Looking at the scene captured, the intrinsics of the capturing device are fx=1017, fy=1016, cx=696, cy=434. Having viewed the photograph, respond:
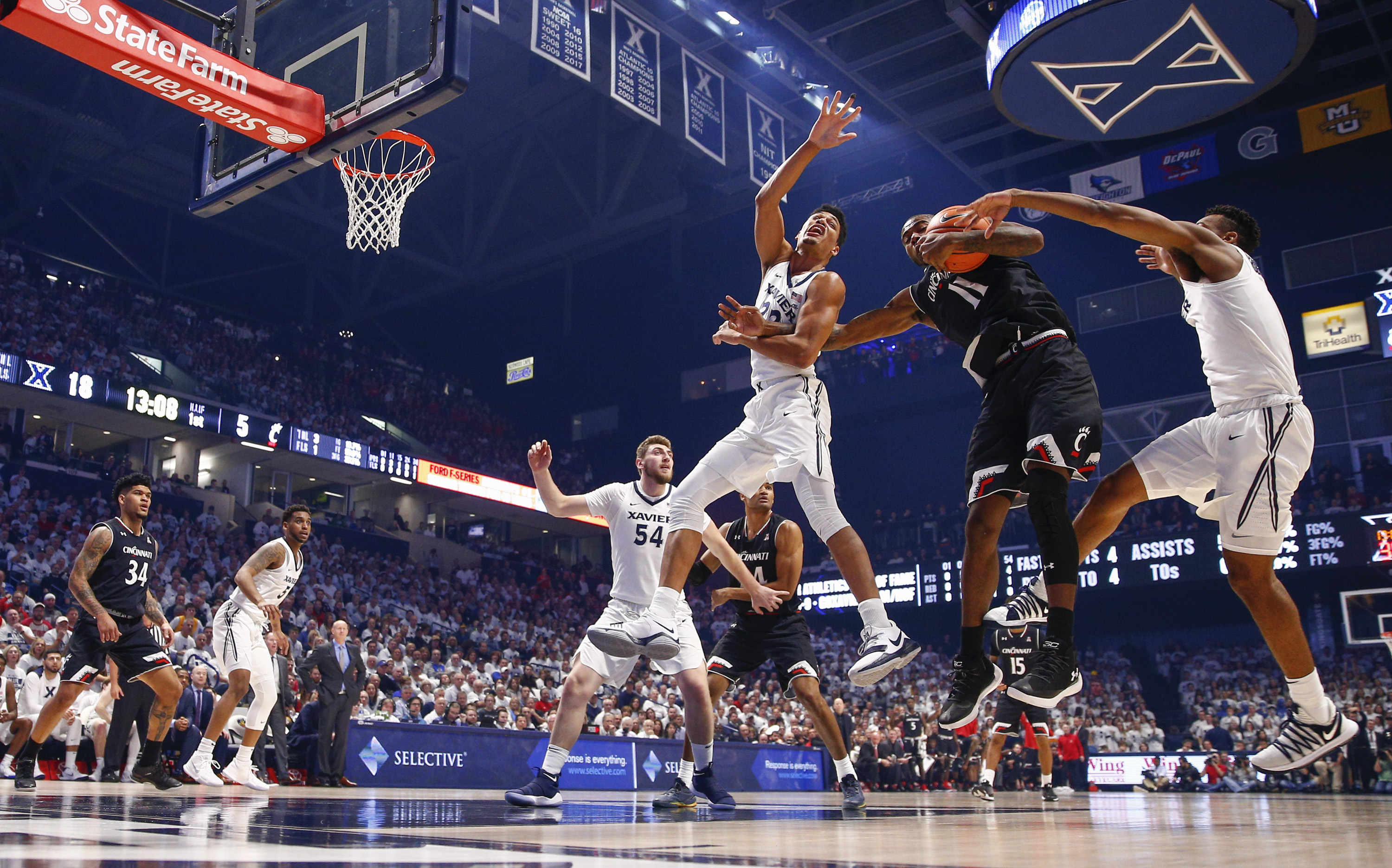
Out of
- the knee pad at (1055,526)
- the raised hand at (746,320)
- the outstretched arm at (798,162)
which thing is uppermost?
Result: the outstretched arm at (798,162)

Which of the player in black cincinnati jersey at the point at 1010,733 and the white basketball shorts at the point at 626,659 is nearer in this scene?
the white basketball shorts at the point at 626,659

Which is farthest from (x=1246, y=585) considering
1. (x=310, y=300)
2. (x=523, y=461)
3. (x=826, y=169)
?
(x=310, y=300)

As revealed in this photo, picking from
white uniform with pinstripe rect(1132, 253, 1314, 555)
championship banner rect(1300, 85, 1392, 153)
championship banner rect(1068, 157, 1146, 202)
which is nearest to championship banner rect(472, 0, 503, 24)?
white uniform with pinstripe rect(1132, 253, 1314, 555)

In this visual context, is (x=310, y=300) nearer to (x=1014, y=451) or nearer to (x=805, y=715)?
(x=805, y=715)

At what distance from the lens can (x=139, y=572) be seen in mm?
7438

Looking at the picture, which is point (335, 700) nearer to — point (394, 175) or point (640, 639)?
point (394, 175)

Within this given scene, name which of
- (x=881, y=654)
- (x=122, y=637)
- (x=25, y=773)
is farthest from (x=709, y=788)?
(x=25, y=773)

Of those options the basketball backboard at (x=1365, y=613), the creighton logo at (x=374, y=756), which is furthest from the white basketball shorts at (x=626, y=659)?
the basketball backboard at (x=1365, y=613)

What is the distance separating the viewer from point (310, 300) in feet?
105

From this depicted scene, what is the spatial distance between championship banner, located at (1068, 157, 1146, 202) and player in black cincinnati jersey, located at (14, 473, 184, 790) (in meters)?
21.1

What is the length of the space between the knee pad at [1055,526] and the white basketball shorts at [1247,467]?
44cm

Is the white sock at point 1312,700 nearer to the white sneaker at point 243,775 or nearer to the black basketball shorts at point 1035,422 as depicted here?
the black basketball shorts at point 1035,422

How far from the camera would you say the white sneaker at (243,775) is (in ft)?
26.8

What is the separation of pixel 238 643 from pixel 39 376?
16930 mm
